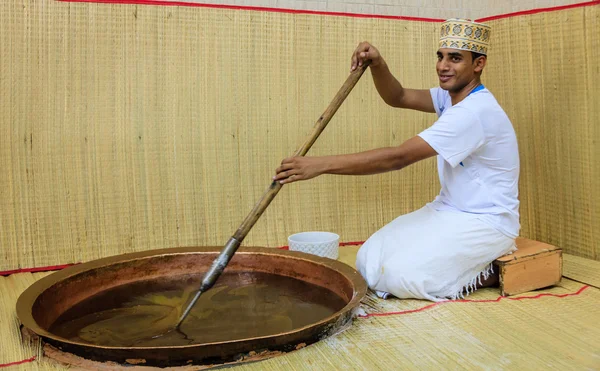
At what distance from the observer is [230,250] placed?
1841mm

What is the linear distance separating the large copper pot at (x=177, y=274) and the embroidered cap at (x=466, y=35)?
88 centimetres

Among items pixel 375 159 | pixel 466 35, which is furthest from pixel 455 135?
pixel 466 35

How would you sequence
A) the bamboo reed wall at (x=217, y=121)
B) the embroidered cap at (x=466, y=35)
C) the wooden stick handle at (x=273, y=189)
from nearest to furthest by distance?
the wooden stick handle at (x=273, y=189), the embroidered cap at (x=466, y=35), the bamboo reed wall at (x=217, y=121)

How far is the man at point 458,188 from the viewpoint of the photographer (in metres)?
1.94

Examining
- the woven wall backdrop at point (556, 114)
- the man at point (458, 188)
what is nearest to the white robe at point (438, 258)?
the man at point (458, 188)

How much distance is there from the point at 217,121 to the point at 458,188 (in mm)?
1130

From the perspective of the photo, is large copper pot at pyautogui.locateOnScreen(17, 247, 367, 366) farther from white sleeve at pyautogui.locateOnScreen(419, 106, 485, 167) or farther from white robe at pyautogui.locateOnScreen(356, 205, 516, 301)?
white sleeve at pyautogui.locateOnScreen(419, 106, 485, 167)

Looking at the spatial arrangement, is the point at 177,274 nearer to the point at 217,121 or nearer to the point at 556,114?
the point at 217,121

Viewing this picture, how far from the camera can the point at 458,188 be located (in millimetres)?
2145

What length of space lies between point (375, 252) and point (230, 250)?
23.4 inches

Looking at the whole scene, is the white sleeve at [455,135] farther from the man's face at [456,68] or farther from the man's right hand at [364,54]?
the man's right hand at [364,54]

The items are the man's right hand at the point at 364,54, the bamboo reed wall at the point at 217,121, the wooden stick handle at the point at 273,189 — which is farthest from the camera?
the bamboo reed wall at the point at 217,121

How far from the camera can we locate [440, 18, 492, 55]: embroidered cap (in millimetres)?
2049

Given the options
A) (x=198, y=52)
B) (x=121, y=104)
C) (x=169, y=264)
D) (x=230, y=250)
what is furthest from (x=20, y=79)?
(x=230, y=250)
